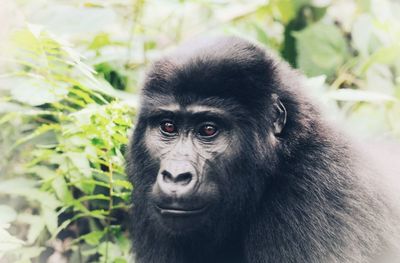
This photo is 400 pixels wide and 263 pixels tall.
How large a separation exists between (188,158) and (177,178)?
207 millimetres

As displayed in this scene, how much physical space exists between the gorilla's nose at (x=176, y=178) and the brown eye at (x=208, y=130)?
31cm

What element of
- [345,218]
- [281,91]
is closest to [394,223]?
[345,218]

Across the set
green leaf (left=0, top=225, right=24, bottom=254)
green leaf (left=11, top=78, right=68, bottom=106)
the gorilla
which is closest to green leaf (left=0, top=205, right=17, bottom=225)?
green leaf (left=0, top=225, right=24, bottom=254)

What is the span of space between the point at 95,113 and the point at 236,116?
2.86 ft

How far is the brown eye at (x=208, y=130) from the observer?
383cm

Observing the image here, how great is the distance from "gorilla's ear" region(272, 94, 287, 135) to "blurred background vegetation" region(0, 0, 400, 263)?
1.64 feet

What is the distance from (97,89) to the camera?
4238mm

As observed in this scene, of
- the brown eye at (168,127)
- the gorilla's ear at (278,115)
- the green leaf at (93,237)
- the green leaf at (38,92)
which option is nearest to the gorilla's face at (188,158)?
the brown eye at (168,127)

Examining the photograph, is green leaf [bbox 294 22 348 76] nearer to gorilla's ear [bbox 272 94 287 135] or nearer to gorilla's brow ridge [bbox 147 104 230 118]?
gorilla's ear [bbox 272 94 287 135]

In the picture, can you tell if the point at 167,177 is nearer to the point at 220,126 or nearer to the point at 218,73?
the point at 220,126

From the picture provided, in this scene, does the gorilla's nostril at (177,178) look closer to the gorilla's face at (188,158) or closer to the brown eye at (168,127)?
the gorilla's face at (188,158)

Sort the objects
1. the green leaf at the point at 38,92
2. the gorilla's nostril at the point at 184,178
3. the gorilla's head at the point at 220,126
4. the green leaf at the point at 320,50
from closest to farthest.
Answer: the gorilla's nostril at the point at 184,178
the gorilla's head at the point at 220,126
the green leaf at the point at 38,92
the green leaf at the point at 320,50

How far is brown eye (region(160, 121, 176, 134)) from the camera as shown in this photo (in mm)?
3904

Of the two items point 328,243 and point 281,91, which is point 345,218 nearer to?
point 328,243
